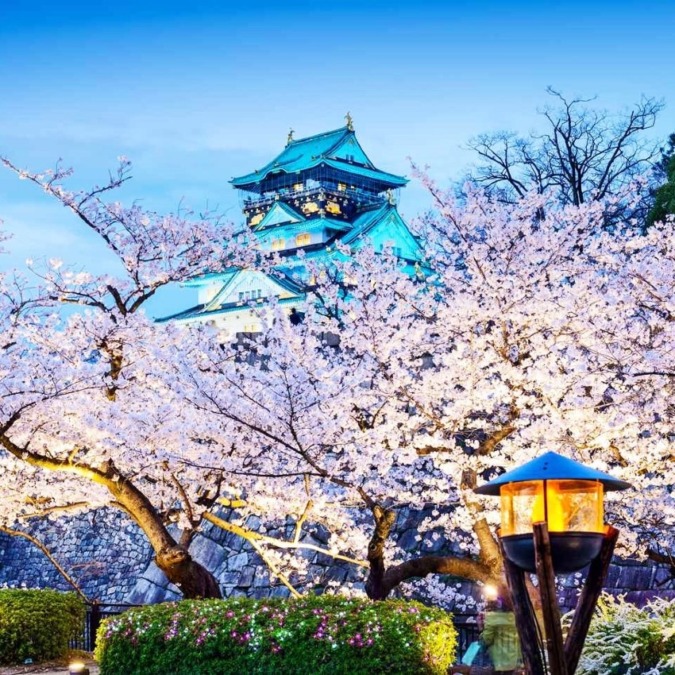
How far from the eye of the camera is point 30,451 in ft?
40.6

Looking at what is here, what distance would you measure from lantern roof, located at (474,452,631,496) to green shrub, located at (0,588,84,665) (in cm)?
1048

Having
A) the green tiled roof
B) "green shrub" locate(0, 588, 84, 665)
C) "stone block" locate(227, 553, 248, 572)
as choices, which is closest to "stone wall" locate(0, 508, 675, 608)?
"stone block" locate(227, 553, 248, 572)

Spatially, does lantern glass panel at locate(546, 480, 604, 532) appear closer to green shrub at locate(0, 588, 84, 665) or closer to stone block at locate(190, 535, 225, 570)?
green shrub at locate(0, 588, 84, 665)

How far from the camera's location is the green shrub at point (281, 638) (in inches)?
424

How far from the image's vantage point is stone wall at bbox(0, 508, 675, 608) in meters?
18.1

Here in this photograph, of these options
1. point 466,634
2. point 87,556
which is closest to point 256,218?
point 87,556

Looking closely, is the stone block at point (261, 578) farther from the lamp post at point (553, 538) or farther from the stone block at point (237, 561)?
the lamp post at point (553, 538)

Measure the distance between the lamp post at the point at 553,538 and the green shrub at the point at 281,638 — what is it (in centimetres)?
404

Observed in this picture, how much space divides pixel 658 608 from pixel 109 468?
671 centimetres

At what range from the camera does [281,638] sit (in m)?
11.2

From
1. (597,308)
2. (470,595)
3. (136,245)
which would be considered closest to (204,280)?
(470,595)

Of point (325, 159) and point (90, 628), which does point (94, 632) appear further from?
point (325, 159)

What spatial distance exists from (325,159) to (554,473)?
1647 inches

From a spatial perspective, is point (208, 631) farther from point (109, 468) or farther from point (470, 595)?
point (470, 595)
